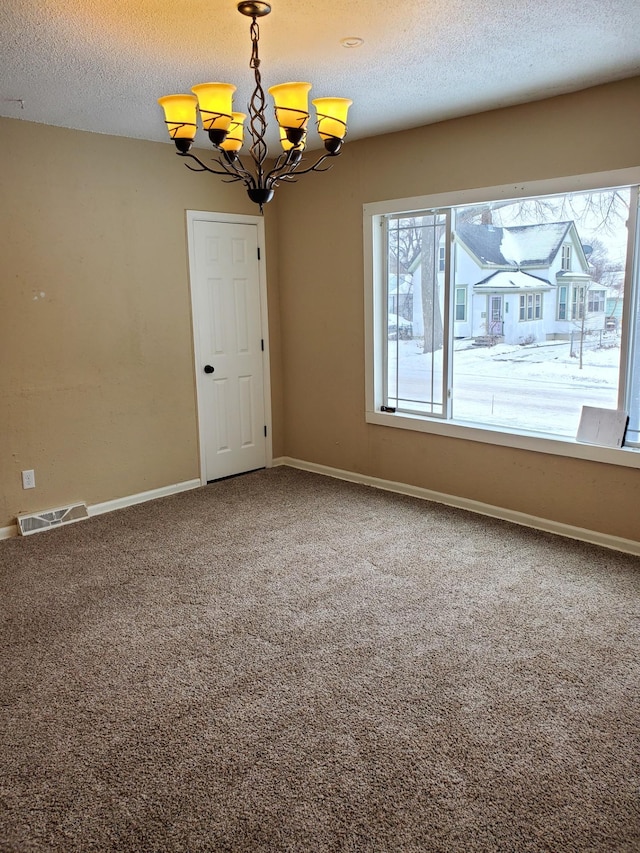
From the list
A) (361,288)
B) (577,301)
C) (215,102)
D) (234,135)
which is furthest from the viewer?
(361,288)

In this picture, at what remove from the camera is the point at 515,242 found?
4.21m

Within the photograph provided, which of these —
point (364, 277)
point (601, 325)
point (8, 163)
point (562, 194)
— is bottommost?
point (601, 325)

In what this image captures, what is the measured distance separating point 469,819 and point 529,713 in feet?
1.96

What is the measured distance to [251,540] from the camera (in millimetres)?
4160

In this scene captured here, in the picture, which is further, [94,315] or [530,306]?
[94,315]

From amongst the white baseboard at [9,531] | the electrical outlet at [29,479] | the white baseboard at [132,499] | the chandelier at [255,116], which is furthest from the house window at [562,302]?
the white baseboard at [9,531]

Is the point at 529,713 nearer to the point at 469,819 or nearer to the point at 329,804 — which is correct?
the point at 469,819

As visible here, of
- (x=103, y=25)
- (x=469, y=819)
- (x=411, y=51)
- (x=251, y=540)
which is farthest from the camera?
(x=251, y=540)

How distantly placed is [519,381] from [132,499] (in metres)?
2.88

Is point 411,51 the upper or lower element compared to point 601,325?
upper

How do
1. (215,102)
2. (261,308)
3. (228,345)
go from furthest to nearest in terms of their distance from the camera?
(261,308), (228,345), (215,102)

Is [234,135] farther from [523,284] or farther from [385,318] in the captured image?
[385,318]

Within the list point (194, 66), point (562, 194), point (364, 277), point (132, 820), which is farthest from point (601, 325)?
point (132, 820)

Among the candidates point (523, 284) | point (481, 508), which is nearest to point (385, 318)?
point (523, 284)
